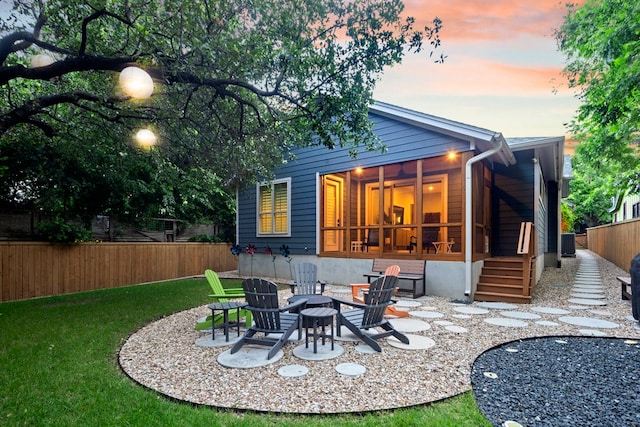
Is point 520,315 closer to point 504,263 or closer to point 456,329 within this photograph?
point 456,329

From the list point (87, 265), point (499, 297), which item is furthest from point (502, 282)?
point (87, 265)

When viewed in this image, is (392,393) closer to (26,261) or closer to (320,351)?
(320,351)

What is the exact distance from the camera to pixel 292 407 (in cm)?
262

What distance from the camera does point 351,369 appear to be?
3387 millimetres

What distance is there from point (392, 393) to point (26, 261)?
883 cm

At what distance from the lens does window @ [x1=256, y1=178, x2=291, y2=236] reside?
424 inches

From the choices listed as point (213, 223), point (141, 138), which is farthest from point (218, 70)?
point (213, 223)

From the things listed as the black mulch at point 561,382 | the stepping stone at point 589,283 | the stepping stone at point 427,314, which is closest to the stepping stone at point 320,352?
the black mulch at point 561,382

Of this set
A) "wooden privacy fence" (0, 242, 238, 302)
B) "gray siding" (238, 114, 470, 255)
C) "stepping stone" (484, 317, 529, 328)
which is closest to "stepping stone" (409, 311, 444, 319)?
"stepping stone" (484, 317, 529, 328)

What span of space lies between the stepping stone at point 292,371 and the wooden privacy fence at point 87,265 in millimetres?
7623

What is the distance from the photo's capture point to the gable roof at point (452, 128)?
6.93 m

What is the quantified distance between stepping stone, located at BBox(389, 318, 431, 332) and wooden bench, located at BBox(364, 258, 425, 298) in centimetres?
196

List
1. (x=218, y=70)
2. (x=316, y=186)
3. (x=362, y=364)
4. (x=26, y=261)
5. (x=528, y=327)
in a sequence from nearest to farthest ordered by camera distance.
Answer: (x=362, y=364)
(x=218, y=70)
(x=528, y=327)
(x=26, y=261)
(x=316, y=186)

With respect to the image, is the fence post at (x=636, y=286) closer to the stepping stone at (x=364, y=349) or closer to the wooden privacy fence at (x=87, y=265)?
the stepping stone at (x=364, y=349)
